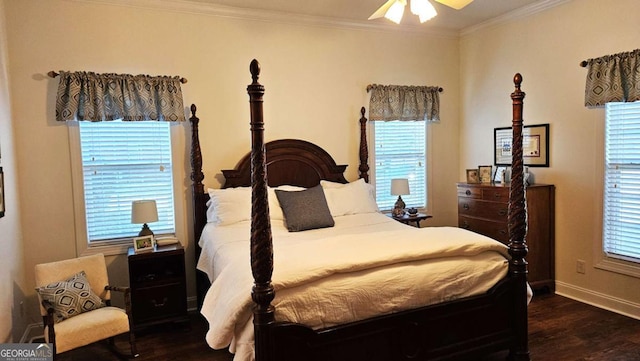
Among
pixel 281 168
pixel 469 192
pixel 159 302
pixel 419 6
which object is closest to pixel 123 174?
pixel 159 302

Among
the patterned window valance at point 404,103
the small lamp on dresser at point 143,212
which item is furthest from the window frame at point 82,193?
the patterned window valance at point 404,103

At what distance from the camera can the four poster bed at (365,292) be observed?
2.08 meters

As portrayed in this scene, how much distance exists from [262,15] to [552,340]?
3884 millimetres

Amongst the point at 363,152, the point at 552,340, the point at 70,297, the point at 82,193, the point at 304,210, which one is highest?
the point at 363,152

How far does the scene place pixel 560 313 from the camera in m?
3.68

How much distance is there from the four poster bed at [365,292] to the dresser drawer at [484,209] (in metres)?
1.36

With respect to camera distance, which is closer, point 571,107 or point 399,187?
point 571,107

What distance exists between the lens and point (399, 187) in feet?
15.0

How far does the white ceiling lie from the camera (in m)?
4.01

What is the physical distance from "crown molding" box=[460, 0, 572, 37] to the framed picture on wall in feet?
3.81

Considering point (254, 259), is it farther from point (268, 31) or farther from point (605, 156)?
point (605, 156)

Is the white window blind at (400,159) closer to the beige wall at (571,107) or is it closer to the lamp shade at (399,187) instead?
the lamp shade at (399,187)

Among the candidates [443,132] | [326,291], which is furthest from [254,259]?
[443,132]

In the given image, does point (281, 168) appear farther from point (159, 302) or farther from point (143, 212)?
point (159, 302)
